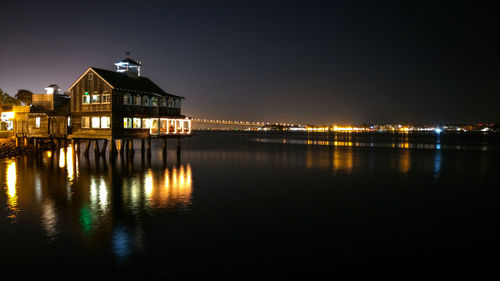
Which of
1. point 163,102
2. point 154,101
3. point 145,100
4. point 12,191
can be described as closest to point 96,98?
point 145,100

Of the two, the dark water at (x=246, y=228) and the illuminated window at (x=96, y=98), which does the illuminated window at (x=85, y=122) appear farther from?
the dark water at (x=246, y=228)

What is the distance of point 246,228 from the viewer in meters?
13.7

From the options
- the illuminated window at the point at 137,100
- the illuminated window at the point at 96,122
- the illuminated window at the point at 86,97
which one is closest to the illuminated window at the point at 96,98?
the illuminated window at the point at 86,97

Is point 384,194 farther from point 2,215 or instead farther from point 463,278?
point 2,215

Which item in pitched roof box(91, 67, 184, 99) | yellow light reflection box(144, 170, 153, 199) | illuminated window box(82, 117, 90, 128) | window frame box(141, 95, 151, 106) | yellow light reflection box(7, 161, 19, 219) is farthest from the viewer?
window frame box(141, 95, 151, 106)

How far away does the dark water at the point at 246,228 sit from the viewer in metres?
9.81

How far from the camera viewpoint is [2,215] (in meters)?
14.8

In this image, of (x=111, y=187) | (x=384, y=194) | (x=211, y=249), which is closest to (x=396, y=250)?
(x=211, y=249)

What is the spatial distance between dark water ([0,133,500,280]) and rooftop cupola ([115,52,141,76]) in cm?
1880

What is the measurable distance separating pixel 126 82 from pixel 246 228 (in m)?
28.6

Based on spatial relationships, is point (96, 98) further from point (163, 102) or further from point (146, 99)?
point (163, 102)

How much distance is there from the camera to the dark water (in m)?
9.81

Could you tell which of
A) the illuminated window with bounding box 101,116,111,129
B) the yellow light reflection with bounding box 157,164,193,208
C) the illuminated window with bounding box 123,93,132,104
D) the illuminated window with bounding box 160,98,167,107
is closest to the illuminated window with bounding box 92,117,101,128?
the illuminated window with bounding box 101,116,111,129

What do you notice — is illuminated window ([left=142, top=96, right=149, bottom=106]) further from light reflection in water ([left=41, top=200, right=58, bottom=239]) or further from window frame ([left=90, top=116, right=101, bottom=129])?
light reflection in water ([left=41, top=200, right=58, bottom=239])
